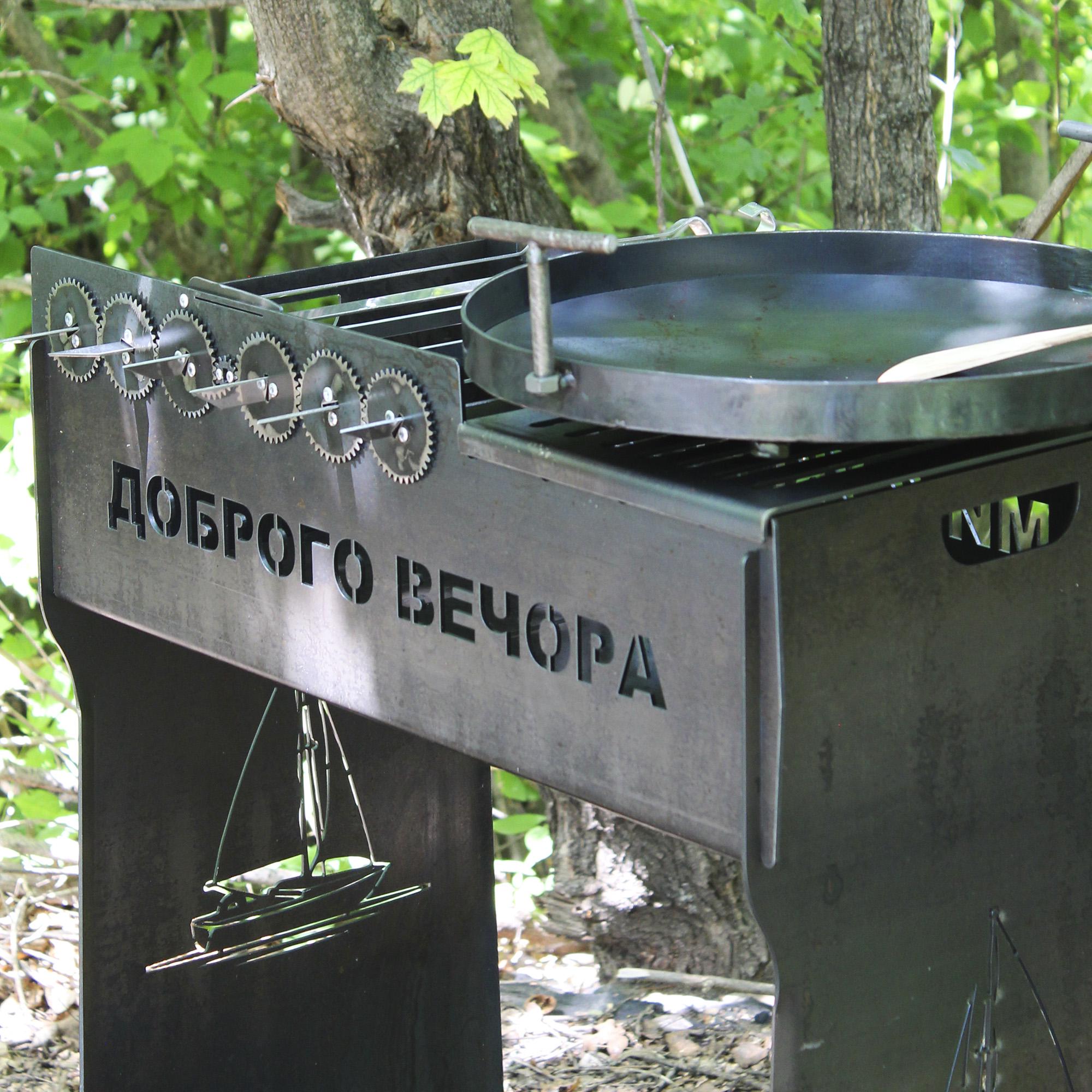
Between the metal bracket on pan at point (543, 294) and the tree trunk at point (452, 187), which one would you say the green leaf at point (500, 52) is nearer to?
the tree trunk at point (452, 187)

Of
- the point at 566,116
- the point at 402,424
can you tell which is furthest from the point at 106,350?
the point at 566,116

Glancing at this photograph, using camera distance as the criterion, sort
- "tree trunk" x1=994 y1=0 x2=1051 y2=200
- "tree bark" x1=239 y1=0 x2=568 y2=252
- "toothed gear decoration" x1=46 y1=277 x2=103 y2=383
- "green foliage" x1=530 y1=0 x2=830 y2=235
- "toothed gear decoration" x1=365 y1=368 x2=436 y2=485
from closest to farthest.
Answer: "toothed gear decoration" x1=365 y1=368 x2=436 y2=485 → "toothed gear decoration" x1=46 y1=277 x2=103 y2=383 → "tree bark" x1=239 y1=0 x2=568 y2=252 → "green foliage" x1=530 y1=0 x2=830 y2=235 → "tree trunk" x1=994 y1=0 x2=1051 y2=200

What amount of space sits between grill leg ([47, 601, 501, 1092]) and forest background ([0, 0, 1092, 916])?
0.63 meters

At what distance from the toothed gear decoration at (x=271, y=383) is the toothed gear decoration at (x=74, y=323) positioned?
0.94 feet

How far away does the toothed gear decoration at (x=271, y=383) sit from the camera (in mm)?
1570

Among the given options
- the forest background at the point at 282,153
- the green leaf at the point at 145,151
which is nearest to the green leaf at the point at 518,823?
the forest background at the point at 282,153

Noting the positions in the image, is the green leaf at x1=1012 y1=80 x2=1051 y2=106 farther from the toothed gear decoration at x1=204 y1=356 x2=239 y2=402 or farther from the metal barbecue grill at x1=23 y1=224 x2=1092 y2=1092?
the toothed gear decoration at x1=204 y1=356 x2=239 y2=402

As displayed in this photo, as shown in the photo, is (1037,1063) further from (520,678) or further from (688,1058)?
(688,1058)

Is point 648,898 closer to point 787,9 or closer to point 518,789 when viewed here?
point 518,789

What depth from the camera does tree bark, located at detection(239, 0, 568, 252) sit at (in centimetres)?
237

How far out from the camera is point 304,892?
230cm

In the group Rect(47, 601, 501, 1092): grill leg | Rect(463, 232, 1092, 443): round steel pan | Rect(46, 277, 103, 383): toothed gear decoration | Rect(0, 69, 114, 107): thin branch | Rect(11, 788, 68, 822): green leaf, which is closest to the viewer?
Rect(463, 232, 1092, 443): round steel pan

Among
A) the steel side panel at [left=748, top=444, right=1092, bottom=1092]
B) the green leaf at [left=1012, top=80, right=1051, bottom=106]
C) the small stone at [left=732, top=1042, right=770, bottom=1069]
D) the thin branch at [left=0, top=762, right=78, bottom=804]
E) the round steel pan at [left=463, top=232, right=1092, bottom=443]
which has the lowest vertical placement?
the small stone at [left=732, top=1042, right=770, bottom=1069]

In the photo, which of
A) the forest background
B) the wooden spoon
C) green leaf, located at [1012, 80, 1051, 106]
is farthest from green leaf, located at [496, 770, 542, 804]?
the wooden spoon
